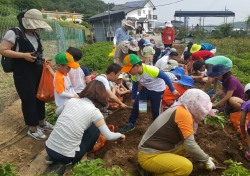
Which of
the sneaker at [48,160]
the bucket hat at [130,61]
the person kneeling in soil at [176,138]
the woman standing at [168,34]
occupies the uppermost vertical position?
the woman standing at [168,34]

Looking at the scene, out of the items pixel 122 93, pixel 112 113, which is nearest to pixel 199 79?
pixel 122 93

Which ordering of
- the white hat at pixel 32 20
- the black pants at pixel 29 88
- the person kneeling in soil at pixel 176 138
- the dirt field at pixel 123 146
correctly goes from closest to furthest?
the person kneeling in soil at pixel 176 138 < the dirt field at pixel 123 146 < the white hat at pixel 32 20 < the black pants at pixel 29 88

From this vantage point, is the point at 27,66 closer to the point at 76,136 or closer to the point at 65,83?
the point at 65,83

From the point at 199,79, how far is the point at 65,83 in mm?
4260

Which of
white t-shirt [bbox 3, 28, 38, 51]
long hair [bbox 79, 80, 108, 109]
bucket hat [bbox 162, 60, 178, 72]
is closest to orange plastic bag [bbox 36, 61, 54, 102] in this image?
white t-shirt [bbox 3, 28, 38, 51]

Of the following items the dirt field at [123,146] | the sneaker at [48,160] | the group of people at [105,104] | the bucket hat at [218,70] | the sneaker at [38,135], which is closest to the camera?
the group of people at [105,104]

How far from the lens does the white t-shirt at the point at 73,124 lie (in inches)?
126

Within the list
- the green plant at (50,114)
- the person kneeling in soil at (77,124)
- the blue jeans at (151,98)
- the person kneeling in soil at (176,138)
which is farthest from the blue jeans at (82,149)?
the green plant at (50,114)

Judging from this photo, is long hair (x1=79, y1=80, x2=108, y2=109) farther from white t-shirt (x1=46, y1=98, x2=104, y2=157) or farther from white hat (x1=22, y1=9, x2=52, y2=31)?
white hat (x1=22, y1=9, x2=52, y2=31)

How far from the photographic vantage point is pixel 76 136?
10.8ft

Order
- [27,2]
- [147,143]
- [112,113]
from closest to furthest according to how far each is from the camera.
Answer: [147,143], [112,113], [27,2]

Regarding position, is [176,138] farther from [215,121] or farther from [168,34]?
[168,34]

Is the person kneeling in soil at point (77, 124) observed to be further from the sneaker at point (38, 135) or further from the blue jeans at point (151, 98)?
the blue jeans at point (151, 98)

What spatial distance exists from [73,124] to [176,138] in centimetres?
118
